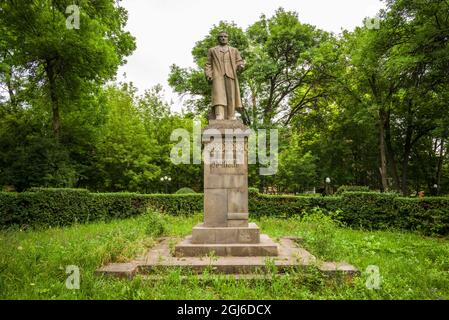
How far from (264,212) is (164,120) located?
68.0 feet

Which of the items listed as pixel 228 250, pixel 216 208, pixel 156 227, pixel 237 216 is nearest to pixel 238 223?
pixel 237 216

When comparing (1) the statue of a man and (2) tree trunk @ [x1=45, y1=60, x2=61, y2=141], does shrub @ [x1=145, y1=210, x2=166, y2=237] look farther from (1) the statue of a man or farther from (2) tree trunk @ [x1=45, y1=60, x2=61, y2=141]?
(2) tree trunk @ [x1=45, y1=60, x2=61, y2=141]

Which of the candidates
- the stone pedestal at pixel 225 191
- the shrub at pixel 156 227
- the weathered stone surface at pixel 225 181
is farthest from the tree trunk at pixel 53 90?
the weathered stone surface at pixel 225 181

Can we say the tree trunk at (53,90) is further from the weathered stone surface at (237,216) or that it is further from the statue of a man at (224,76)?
the weathered stone surface at (237,216)

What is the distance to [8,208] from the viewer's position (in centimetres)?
1335

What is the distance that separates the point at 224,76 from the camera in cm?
873

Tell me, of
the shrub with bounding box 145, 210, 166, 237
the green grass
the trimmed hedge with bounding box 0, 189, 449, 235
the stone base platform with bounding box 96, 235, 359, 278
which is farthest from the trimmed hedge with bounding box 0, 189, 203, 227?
the stone base platform with bounding box 96, 235, 359, 278

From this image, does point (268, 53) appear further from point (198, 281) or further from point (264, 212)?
point (198, 281)

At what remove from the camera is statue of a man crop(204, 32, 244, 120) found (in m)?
8.63

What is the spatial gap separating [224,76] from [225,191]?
2.98m

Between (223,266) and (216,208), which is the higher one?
(216,208)

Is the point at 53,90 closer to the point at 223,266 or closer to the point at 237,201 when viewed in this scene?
the point at 237,201

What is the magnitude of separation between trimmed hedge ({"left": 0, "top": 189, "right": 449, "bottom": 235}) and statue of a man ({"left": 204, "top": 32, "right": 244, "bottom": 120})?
245 inches
